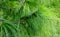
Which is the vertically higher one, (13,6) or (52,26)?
(13,6)

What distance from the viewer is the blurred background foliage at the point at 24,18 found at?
69 centimetres

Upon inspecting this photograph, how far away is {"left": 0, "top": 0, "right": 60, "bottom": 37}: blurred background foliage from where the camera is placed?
69cm

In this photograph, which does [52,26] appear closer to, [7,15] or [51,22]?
[51,22]

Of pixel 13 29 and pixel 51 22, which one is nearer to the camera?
pixel 13 29

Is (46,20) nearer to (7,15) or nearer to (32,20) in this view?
(32,20)

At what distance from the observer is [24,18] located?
0.72 metres

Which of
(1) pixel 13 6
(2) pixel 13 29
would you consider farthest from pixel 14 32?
(1) pixel 13 6

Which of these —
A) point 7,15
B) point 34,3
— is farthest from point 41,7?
point 7,15

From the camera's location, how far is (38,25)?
0.73m

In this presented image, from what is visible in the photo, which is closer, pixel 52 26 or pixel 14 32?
pixel 14 32

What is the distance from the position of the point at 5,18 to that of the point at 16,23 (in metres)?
0.05

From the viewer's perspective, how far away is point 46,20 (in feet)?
2.46

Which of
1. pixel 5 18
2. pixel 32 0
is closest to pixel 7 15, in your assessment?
pixel 5 18

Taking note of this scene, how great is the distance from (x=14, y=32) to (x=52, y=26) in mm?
202
